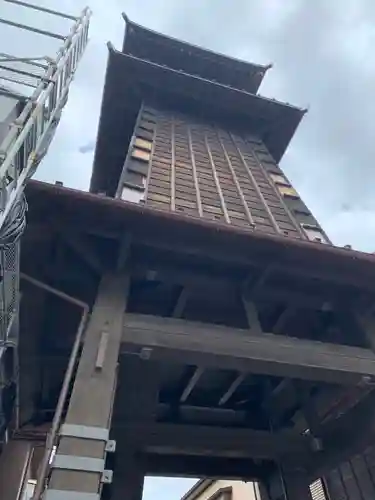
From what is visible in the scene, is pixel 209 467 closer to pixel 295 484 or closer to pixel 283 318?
pixel 295 484

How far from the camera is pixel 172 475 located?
303 inches

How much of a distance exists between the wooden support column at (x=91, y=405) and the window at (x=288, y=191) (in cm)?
645

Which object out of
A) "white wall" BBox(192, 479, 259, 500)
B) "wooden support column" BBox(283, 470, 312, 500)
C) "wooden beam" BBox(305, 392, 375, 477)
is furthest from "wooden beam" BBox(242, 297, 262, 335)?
"white wall" BBox(192, 479, 259, 500)

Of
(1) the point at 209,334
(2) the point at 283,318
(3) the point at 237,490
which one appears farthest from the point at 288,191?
(3) the point at 237,490

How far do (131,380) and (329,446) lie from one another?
3.05 metres

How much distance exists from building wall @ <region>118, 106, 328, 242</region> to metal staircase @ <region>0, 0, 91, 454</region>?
2572 mm

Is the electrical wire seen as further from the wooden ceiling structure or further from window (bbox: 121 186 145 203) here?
window (bbox: 121 186 145 203)

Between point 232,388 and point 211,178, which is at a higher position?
point 211,178

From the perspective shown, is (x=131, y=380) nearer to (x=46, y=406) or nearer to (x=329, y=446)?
(x=46, y=406)

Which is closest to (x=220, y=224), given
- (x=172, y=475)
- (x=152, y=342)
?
(x=152, y=342)

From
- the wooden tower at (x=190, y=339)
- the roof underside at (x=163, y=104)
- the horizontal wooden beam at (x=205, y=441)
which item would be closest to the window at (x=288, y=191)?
the wooden tower at (x=190, y=339)

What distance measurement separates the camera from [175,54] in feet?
47.4

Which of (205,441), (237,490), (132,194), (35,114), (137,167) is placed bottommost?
(205,441)

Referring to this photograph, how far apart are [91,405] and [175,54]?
42.5 ft
